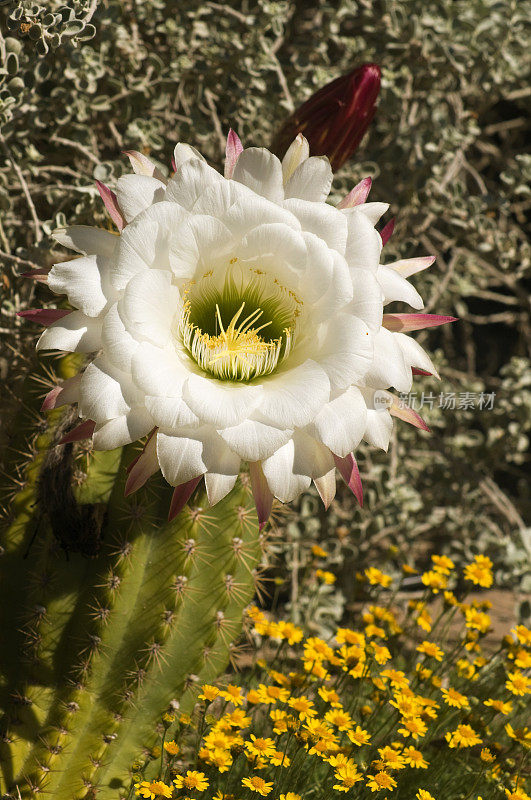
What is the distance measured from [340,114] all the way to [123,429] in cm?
75

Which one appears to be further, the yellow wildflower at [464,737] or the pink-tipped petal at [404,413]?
the yellow wildflower at [464,737]

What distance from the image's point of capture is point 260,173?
1.08 meters

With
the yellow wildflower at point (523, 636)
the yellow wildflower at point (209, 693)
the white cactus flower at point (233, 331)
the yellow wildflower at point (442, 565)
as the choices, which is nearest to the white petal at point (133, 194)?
the white cactus flower at point (233, 331)

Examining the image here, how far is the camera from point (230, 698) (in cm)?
131

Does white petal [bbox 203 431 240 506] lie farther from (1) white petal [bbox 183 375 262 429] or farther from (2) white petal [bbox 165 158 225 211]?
(2) white petal [bbox 165 158 225 211]

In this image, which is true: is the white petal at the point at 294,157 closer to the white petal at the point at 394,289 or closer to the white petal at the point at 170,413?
the white petal at the point at 394,289

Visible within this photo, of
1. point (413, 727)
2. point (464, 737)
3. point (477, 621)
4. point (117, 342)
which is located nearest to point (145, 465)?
point (117, 342)

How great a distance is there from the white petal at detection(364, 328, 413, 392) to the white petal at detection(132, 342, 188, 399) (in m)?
0.27

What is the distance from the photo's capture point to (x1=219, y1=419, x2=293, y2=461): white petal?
0.97m

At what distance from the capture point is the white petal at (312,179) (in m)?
1.09

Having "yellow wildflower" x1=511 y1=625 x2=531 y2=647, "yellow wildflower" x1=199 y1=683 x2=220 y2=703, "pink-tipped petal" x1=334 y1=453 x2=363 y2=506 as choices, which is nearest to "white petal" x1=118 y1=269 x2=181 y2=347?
"pink-tipped petal" x1=334 y1=453 x2=363 y2=506

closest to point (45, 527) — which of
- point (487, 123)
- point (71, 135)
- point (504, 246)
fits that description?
point (71, 135)

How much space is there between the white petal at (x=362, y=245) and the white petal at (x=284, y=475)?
28 centimetres

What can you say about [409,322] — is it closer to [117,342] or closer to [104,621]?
[117,342]
